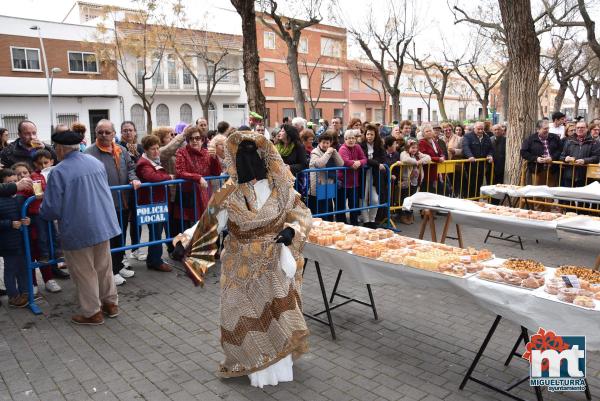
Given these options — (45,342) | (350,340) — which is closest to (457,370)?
(350,340)

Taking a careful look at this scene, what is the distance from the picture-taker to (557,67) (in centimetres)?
3366

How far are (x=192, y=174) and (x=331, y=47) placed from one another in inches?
1785

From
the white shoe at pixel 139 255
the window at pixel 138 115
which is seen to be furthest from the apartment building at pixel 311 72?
the white shoe at pixel 139 255

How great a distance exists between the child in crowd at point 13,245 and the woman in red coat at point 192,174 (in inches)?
79.5

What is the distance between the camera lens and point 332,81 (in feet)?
167

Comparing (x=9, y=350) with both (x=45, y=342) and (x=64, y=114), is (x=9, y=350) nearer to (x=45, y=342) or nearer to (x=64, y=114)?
(x=45, y=342)

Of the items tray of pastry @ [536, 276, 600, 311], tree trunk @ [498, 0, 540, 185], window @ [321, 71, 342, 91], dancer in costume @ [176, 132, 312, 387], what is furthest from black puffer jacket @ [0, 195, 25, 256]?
window @ [321, 71, 342, 91]

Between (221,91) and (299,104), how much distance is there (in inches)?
832

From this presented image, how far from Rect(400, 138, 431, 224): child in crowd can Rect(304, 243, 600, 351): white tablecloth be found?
5232 millimetres

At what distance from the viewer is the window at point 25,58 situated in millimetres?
32219

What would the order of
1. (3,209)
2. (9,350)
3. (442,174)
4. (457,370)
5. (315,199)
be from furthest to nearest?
1. (442,174)
2. (315,199)
3. (3,209)
4. (9,350)
5. (457,370)

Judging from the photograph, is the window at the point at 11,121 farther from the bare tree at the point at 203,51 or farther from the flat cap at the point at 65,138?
the flat cap at the point at 65,138

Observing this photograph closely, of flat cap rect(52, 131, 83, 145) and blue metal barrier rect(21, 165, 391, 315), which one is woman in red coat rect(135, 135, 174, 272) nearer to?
blue metal barrier rect(21, 165, 391, 315)

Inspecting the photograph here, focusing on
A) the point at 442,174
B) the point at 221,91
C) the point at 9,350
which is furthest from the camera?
the point at 221,91
